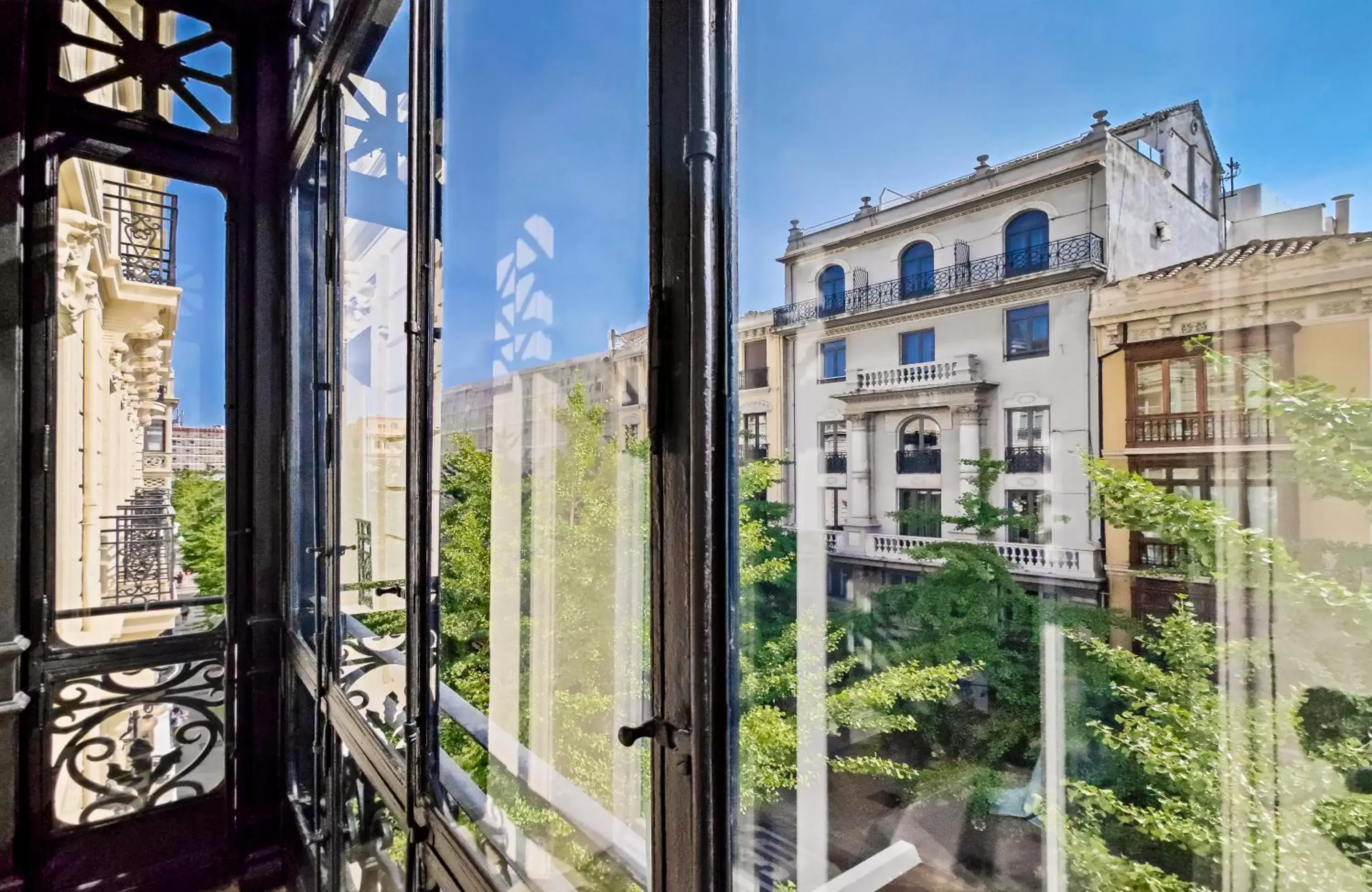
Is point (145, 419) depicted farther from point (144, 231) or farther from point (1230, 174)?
point (1230, 174)

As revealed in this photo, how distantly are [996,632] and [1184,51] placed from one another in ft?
1.15

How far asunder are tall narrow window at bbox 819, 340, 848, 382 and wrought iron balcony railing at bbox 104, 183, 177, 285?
2588 mm

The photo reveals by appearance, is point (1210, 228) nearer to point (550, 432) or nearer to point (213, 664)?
point (550, 432)

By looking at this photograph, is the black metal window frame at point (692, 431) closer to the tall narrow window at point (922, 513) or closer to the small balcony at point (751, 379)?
the small balcony at point (751, 379)

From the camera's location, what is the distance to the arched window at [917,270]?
1.67 feet

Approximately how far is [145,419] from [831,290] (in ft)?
9.12

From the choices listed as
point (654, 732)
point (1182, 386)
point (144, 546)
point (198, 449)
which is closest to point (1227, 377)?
point (1182, 386)

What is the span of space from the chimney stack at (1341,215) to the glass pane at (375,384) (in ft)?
4.12

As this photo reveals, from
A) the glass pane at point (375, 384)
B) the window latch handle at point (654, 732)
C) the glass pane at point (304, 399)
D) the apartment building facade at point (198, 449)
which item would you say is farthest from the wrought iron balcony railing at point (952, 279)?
the apartment building facade at point (198, 449)

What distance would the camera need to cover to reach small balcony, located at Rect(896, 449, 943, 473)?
49 cm

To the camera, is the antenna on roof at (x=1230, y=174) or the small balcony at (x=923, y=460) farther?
→ the small balcony at (x=923, y=460)

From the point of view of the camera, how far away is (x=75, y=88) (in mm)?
2033

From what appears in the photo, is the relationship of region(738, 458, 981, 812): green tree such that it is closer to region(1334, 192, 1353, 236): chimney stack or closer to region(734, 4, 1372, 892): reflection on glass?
region(734, 4, 1372, 892): reflection on glass

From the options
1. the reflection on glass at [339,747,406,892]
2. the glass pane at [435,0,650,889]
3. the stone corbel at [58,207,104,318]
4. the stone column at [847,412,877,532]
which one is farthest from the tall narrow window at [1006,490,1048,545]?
the stone corbel at [58,207,104,318]
